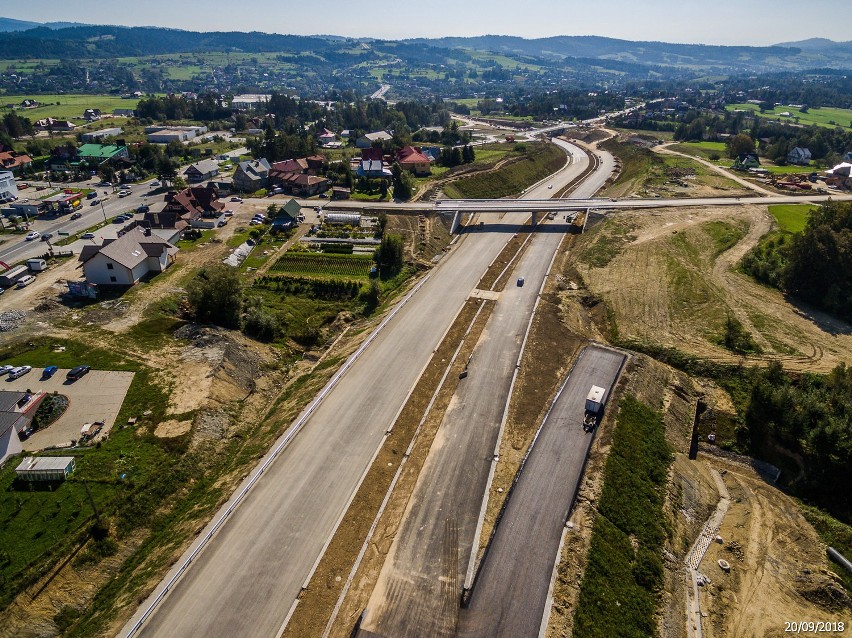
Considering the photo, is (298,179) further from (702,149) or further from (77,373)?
(702,149)

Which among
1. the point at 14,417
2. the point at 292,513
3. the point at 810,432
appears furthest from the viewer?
the point at 810,432

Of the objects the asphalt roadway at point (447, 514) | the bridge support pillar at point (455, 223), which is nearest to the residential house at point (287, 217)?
the bridge support pillar at point (455, 223)

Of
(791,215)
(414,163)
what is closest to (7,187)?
(414,163)

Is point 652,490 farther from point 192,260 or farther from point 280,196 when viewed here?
point 280,196

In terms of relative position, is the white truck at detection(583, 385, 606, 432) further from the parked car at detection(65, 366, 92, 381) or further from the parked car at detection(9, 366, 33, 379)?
the parked car at detection(9, 366, 33, 379)

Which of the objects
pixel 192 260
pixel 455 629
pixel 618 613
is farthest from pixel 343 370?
pixel 192 260

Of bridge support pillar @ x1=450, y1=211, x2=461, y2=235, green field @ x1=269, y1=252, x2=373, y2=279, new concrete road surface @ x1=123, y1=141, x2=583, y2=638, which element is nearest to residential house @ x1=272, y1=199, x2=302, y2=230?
green field @ x1=269, y1=252, x2=373, y2=279

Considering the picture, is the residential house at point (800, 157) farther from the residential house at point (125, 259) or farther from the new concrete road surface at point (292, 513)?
the residential house at point (125, 259)
